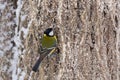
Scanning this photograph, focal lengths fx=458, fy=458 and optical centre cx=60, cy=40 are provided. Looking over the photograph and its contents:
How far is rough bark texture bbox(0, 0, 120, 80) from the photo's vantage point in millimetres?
3379

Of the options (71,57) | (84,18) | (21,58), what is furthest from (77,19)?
(21,58)

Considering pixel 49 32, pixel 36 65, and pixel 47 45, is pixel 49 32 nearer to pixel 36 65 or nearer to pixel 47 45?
pixel 47 45

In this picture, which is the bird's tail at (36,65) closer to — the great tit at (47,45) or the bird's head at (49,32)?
the great tit at (47,45)

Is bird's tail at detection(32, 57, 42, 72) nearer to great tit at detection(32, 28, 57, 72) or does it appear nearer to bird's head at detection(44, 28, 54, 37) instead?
great tit at detection(32, 28, 57, 72)

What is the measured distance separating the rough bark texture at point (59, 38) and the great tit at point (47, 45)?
67mm

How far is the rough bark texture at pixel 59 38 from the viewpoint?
3379mm

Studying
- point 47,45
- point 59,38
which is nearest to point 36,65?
point 47,45

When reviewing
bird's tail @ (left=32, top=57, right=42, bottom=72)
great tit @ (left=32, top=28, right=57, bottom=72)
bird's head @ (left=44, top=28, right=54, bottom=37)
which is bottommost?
bird's tail @ (left=32, top=57, right=42, bottom=72)

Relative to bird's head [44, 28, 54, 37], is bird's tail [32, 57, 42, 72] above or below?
below

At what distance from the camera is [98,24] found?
3539mm

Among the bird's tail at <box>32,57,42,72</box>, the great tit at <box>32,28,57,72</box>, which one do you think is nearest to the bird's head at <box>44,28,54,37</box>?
the great tit at <box>32,28,57,72</box>

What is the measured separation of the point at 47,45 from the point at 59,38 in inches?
4.9

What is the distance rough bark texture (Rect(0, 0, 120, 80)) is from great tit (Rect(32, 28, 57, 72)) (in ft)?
0.22

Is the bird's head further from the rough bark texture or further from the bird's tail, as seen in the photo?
the bird's tail
